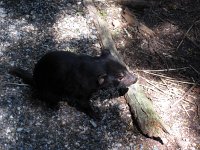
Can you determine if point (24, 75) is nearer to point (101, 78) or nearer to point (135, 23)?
point (101, 78)

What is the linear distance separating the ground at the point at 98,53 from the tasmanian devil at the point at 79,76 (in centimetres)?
26

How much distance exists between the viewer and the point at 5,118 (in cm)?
466

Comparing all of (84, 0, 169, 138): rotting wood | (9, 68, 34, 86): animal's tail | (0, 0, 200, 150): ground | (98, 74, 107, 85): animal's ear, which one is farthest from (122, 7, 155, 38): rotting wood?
(9, 68, 34, 86): animal's tail

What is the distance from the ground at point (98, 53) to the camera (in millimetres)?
4598

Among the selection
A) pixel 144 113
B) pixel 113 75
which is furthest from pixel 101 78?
pixel 144 113

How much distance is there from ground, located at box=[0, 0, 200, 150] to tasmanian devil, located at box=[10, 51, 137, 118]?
0.84ft

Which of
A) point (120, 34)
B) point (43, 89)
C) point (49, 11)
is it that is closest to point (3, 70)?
point (43, 89)

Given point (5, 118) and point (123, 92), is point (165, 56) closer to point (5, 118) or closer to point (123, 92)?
point (123, 92)

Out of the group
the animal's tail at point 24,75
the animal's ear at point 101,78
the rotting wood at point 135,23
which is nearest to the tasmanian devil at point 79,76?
the animal's ear at point 101,78

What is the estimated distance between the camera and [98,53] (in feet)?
18.0

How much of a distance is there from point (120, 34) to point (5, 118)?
2.07 metres

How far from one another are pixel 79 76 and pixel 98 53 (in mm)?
1014

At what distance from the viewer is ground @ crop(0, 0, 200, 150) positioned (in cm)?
460

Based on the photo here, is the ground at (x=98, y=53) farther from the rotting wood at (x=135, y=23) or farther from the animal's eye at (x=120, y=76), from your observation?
the animal's eye at (x=120, y=76)
